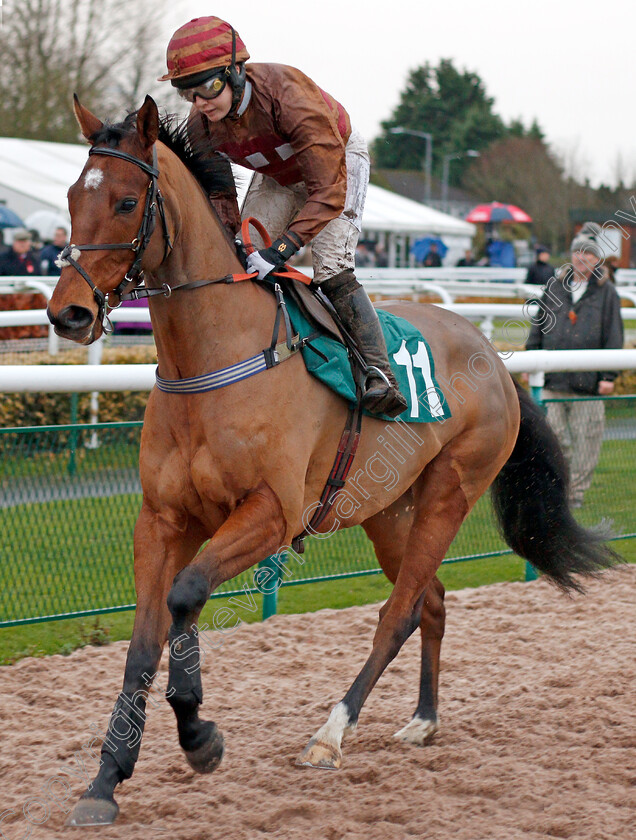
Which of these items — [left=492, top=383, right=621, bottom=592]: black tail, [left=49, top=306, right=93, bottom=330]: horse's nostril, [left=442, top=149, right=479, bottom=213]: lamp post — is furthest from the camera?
[left=442, top=149, right=479, bottom=213]: lamp post

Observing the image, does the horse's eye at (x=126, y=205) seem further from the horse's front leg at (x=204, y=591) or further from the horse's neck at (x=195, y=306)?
the horse's front leg at (x=204, y=591)

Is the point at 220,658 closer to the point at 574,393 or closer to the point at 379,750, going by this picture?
Result: the point at 379,750

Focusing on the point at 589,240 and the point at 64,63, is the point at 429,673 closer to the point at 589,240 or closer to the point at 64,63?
the point at 589,240

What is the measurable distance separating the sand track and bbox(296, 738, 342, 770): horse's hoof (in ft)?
0.12

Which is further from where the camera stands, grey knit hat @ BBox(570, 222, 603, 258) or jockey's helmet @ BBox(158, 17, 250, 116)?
grey knit hat @ BBox(570, 222, 603, 258)

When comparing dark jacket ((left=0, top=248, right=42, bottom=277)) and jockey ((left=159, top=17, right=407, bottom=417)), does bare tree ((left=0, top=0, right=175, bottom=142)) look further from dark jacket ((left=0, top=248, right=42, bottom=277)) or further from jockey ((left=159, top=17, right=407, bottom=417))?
jockey ((left=159, top=17, right=407, bottom=417))

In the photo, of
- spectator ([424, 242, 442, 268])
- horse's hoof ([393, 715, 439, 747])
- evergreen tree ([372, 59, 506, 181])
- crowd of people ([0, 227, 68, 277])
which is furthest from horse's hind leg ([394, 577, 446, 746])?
evergreen tree ([372, 59, 506, 181])

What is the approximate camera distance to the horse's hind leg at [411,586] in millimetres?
3336

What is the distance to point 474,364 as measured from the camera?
4.12 meters

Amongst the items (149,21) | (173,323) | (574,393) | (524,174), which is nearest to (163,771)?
(173,323)

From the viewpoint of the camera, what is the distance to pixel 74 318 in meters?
2.61

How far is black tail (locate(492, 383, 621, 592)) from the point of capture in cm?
445

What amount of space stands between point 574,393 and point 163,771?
482 cm

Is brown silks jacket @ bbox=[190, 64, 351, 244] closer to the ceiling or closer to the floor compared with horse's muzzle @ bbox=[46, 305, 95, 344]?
closer to the ceiling
